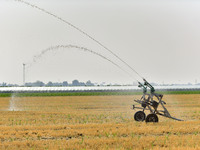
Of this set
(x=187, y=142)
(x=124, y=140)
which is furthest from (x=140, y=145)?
(x=187, y=142)

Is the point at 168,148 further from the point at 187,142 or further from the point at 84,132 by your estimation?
the point at 84,132

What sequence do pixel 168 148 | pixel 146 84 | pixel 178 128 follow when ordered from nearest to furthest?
pixel 168 148, pixel 178 128, pixel 146 84

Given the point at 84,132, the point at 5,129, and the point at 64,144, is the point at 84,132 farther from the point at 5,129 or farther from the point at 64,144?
the point at 5,129

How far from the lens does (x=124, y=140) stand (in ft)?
49.4

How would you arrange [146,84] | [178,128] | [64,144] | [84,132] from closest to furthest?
[64,144], [84,132], [178,128], [146,84]

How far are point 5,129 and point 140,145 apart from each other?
25.8ft

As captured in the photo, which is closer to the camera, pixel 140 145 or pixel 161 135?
pixel 140 145

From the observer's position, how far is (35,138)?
16.3 meters

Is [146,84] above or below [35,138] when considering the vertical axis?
above

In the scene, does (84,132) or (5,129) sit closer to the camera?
(84,132)

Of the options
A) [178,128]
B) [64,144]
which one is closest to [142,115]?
[178,128]

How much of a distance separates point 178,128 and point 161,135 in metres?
2.10

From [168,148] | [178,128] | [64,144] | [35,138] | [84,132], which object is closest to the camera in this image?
[168,148]

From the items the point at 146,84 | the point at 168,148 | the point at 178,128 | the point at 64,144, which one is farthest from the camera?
the point at 146,84
